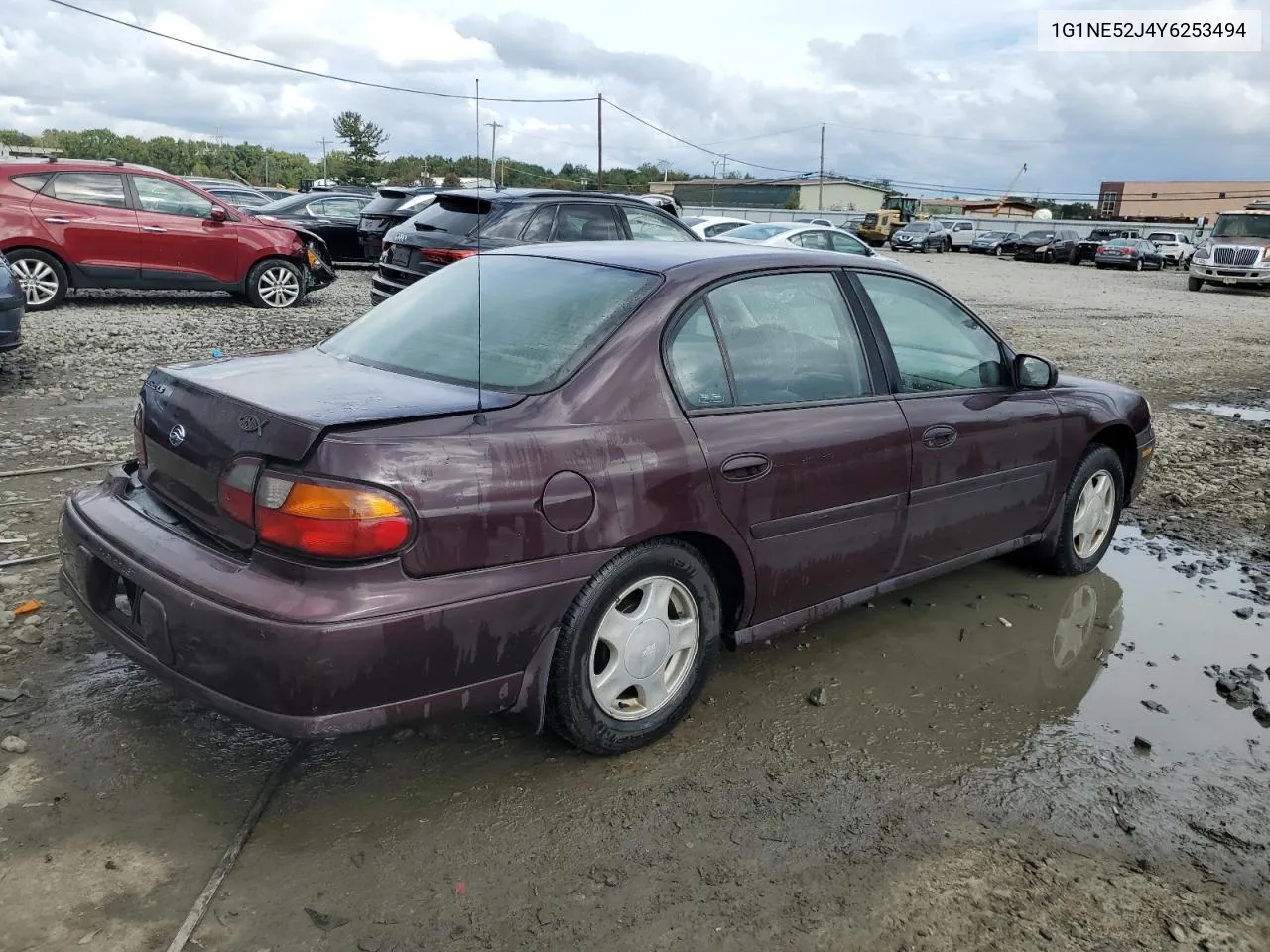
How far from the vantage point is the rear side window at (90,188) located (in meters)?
11.2

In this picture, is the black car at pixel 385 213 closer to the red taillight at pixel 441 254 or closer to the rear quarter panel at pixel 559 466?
the red taillight at pixel 441 254

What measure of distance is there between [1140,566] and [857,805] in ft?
9.77

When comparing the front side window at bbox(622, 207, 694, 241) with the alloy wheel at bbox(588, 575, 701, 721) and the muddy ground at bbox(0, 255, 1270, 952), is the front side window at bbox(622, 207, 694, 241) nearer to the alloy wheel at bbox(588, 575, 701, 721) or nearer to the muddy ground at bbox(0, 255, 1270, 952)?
the muddy ground at bbox(0, 255, 1270, 952)

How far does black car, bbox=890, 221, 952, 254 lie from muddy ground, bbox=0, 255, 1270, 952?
139 feet

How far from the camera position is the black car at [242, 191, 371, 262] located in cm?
1873

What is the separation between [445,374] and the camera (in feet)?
10.5

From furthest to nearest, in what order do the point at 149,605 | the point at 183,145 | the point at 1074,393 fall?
1. the point at 183,145
2. the point at 1074,393
3. the point at 149,605

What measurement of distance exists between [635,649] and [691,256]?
140cm

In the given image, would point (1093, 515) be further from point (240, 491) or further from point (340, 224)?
point (340, 224)

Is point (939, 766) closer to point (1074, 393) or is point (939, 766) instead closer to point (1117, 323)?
point (1074, 393)

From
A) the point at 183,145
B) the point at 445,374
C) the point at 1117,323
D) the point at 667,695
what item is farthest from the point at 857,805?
the point at 183,145

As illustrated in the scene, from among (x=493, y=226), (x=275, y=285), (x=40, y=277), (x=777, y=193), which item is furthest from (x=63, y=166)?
(x=777, y=193)

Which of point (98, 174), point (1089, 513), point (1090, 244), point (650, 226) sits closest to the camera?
point (1089, 513)

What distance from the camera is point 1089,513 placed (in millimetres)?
4934
